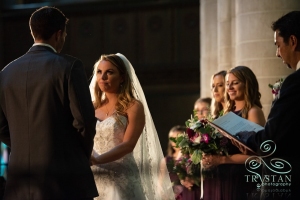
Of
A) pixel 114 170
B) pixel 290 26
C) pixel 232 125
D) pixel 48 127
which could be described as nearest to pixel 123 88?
pixel 114 170

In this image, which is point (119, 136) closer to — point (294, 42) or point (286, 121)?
point (294, 42)

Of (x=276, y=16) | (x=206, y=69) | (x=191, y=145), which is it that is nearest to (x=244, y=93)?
(x=191, y=145)

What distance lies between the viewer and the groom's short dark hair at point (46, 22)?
5457 millimetres

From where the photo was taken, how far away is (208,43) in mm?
12938

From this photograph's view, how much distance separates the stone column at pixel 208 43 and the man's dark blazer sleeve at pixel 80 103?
24.3ft

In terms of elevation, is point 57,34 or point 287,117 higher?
point 57,34

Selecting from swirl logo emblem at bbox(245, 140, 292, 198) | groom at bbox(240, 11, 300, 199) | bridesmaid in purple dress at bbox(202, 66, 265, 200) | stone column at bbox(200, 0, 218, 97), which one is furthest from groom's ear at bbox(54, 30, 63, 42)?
stone column at bbox(200, 0, 218, 97)

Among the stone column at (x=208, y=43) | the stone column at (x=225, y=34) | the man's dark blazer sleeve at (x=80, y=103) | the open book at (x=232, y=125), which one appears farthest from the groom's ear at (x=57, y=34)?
the stone column at (x=208, y=43)

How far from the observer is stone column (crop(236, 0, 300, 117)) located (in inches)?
371

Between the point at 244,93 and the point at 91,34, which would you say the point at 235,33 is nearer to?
the point at 244,93

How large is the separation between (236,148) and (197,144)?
38 cm

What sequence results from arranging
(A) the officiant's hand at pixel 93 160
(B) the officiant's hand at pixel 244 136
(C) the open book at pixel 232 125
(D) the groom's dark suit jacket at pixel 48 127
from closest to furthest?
1. (B) the officiant's hand at pixel 244 136
2. (D) the groom's dark suit jacket at pixel 48 127
3. (C) the open book at pixel 232 125
4. (A) the officiant's hand at pixel 93 160

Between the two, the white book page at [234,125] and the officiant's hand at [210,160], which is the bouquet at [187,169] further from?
the white book page at [234,125]

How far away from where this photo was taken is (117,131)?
6609 millimetres
